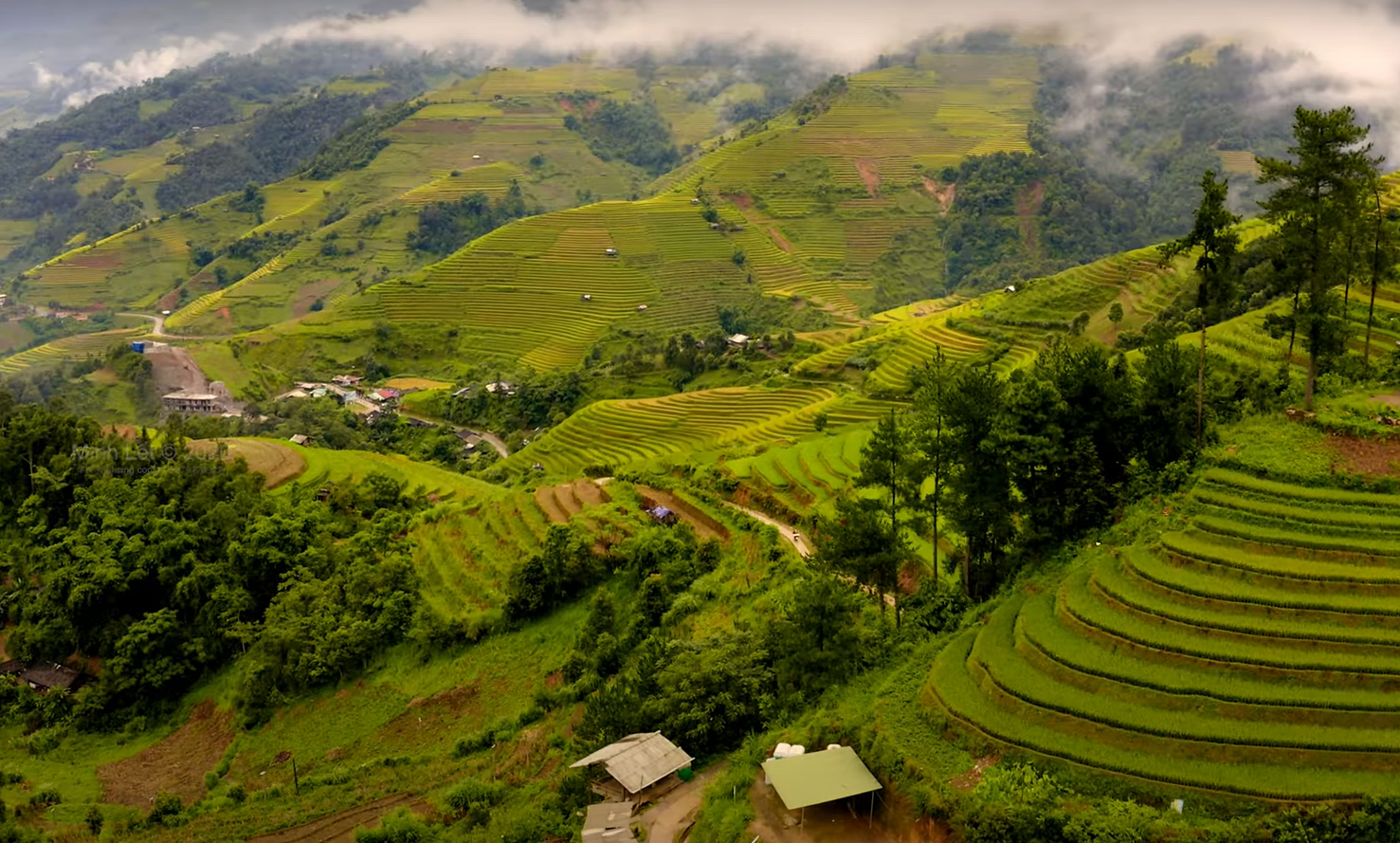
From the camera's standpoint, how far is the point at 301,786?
2523 cm

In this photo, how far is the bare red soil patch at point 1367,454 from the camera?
60.8 ft

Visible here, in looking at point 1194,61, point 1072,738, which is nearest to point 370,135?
point 1194,61

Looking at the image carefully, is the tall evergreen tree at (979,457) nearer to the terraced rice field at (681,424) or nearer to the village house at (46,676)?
the terraced rice field at (681,424)

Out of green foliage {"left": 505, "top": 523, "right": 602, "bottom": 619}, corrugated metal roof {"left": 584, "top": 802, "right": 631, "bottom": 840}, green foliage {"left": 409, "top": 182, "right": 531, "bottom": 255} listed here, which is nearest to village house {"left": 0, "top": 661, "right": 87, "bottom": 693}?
green foliage {"left": 505, "top": 523, "right": 602, "bottom": 619}

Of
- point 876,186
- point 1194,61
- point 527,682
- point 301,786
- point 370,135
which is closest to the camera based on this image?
point 301,786

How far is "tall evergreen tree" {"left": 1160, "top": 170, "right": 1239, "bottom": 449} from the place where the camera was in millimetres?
19281

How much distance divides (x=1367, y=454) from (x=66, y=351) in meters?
112

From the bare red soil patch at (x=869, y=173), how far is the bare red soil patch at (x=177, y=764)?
10903cm

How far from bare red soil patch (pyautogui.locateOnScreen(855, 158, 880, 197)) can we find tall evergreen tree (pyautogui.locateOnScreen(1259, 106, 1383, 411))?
109 m

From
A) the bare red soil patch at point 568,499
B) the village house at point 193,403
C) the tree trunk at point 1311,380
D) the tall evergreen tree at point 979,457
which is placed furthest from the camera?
the village house at point 193,403

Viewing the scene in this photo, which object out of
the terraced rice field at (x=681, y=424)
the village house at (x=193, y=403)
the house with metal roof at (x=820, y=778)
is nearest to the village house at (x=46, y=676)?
the terraced rice field at (x=681, y=424)

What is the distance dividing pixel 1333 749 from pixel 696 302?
90.4m

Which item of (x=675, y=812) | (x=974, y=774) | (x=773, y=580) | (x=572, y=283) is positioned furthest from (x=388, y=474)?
(x=572, y=283)

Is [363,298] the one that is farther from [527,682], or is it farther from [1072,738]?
[1072,738]
